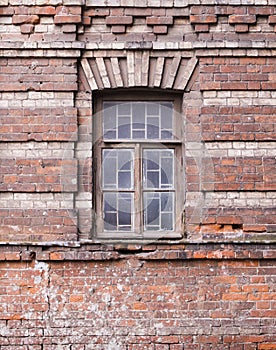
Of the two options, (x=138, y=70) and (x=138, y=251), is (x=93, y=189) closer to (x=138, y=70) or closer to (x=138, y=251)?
(x=138, y=251)

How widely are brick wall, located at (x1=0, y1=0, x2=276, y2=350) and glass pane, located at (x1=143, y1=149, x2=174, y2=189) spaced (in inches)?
10.1

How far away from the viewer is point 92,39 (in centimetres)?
807

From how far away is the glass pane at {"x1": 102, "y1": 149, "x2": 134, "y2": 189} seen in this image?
26.6 feet

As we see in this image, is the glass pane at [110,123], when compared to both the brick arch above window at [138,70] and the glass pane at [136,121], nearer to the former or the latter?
the glass pane at [136,121]

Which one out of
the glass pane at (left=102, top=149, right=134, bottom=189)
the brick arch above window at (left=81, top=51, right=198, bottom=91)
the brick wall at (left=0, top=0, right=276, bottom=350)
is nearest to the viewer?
the brick wall at (left=0, top=0, right=276, bottom=350)

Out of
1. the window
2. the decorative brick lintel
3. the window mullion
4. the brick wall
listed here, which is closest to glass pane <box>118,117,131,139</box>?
the window

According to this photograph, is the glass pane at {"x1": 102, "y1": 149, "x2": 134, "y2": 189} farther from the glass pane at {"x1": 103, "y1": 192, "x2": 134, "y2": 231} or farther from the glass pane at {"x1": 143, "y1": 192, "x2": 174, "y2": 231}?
the glass pane at {"x1": 143, "y1": 192, "x2": 174, "y2": 231}

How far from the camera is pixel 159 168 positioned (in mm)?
8133

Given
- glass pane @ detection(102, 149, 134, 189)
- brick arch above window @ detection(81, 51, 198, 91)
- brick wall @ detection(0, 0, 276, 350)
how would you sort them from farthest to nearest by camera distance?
glass pane @ detection(102, 149, 134, 189), brick arch above window @ detection(81, 51, 198, 91), brick wall @ detection(0, 0, 276, 350)

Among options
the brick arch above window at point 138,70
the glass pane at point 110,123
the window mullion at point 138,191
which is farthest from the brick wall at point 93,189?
the window mullion at point 138,191

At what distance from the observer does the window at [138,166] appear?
8.05 m

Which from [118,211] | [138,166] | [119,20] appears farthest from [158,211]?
[119,20]

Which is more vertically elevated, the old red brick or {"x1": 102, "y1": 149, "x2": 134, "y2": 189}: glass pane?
the old red brick

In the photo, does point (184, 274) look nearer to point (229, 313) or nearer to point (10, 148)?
point (229, 313)
